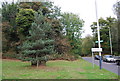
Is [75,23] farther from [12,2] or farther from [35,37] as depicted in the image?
[35,37]

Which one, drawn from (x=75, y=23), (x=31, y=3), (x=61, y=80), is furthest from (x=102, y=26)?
(x=61, y=80)

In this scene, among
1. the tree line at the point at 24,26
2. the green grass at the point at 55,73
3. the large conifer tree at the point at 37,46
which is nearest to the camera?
the green grass at the point at 55,73

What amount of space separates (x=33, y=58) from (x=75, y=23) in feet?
79.3

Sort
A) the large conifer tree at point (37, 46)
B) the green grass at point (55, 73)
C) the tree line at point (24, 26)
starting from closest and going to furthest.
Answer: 1. the green grass at point (55, 73)
2. the large conifer tree at point (37, 46)
3. the tree line at point (24, 26)

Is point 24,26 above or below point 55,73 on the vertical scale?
above

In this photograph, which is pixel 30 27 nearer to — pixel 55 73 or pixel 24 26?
pixel 24 26

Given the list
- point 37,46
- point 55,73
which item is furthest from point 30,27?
point 55,73

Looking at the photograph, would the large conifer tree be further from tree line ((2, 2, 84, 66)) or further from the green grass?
tree line ((2, 2, 84, 66))

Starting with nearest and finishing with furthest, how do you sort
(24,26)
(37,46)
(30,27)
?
(37,46), (30,27), (24,26)

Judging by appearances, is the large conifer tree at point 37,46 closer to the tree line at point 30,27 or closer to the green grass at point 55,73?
the green grass at point 55,73

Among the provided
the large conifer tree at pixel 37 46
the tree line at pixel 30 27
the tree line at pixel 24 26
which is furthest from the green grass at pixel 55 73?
the tree line at pixel 24 26

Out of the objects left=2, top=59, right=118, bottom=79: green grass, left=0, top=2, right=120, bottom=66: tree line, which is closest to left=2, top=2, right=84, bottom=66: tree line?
left=0, top=2, right=120, bottom=66: tree line

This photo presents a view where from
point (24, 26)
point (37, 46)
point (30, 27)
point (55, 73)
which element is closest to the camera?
point (55, 73)

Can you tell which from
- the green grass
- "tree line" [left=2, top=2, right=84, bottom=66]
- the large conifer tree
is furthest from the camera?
"tree line" [left=2, top=2, right=84, bottom=66]
